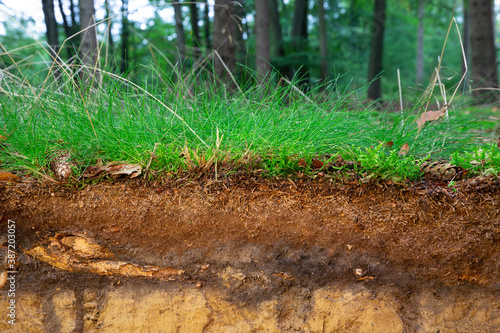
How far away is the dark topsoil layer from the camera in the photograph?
4.56ft

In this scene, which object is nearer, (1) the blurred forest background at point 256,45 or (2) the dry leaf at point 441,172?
(2) the dry leaf at point 441,172

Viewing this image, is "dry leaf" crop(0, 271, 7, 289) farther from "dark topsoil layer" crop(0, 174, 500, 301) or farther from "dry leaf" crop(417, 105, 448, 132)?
"dry leaf" crop(417, 105, 448, 132)

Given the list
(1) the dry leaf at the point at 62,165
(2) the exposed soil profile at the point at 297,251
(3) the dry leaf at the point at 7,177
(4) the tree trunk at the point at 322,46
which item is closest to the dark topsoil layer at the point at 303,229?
(2) the exposed soil profile at the point at 297,251

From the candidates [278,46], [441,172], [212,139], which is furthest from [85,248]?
[278,46]

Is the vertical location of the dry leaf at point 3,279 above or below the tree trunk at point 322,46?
below

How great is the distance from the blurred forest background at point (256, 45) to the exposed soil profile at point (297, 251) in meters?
0.64

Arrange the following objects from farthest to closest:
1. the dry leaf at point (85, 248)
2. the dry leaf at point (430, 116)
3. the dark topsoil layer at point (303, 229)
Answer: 1. the dry leaf at point (430, 116)
2. the dry leaf at point (85, 248)
3. the dark topsoil layer at point (303, 229)

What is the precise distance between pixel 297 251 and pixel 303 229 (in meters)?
0.10

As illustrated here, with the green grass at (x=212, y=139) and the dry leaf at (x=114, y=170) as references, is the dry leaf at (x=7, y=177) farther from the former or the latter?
the dry leaf at (x=114, y=170)

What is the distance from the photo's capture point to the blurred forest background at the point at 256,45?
1.95m

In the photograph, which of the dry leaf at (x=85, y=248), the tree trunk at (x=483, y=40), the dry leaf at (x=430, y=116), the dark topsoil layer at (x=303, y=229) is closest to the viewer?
the dark topsoil layer at (x=303, y=229)

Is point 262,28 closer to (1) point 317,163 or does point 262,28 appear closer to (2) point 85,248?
(1) point 317,163

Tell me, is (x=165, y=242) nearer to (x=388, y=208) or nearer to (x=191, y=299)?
(x=191, y=299)

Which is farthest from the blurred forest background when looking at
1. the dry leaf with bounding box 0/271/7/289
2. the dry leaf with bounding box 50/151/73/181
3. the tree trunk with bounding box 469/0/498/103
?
the dry leaf with bounding box 0/271/7/289
